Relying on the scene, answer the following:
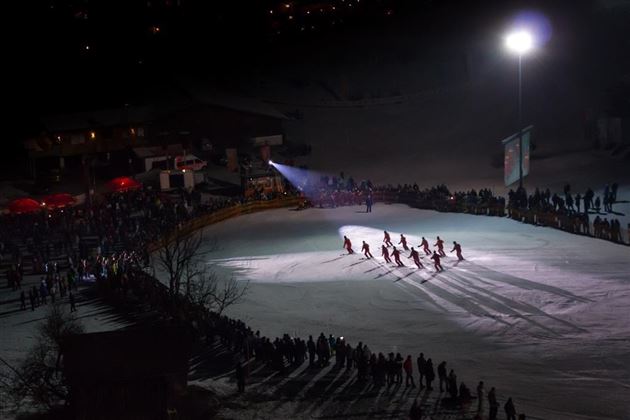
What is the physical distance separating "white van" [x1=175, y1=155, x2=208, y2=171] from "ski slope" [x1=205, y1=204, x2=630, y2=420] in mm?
12289

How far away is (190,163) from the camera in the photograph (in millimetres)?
42469

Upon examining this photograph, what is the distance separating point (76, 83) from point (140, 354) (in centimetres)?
5209

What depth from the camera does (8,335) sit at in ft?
63.4

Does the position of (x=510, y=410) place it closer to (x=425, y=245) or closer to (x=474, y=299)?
(x=474, y=299)

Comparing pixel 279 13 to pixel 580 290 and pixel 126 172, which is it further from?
pixel 580 290

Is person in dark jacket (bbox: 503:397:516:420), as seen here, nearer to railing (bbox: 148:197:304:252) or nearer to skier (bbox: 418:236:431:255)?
skier (bbox: 418:236:431:255)

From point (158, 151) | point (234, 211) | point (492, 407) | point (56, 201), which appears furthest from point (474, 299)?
point (158, 151)

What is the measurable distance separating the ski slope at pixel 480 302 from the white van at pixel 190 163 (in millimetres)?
12289

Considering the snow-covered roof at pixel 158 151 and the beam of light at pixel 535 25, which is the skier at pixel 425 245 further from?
the beam of light at pixel 535 25

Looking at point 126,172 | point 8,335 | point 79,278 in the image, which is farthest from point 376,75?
point 8,335

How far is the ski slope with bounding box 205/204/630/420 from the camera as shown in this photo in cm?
1427

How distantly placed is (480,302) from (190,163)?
87.2 feet

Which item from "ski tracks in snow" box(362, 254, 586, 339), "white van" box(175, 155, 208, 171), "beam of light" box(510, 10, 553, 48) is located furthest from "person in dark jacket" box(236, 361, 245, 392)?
"beam of light" box(510, 10, 553, 48)

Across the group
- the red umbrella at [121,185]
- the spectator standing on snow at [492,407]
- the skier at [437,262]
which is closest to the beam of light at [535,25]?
the red umbrella at [121,185]
